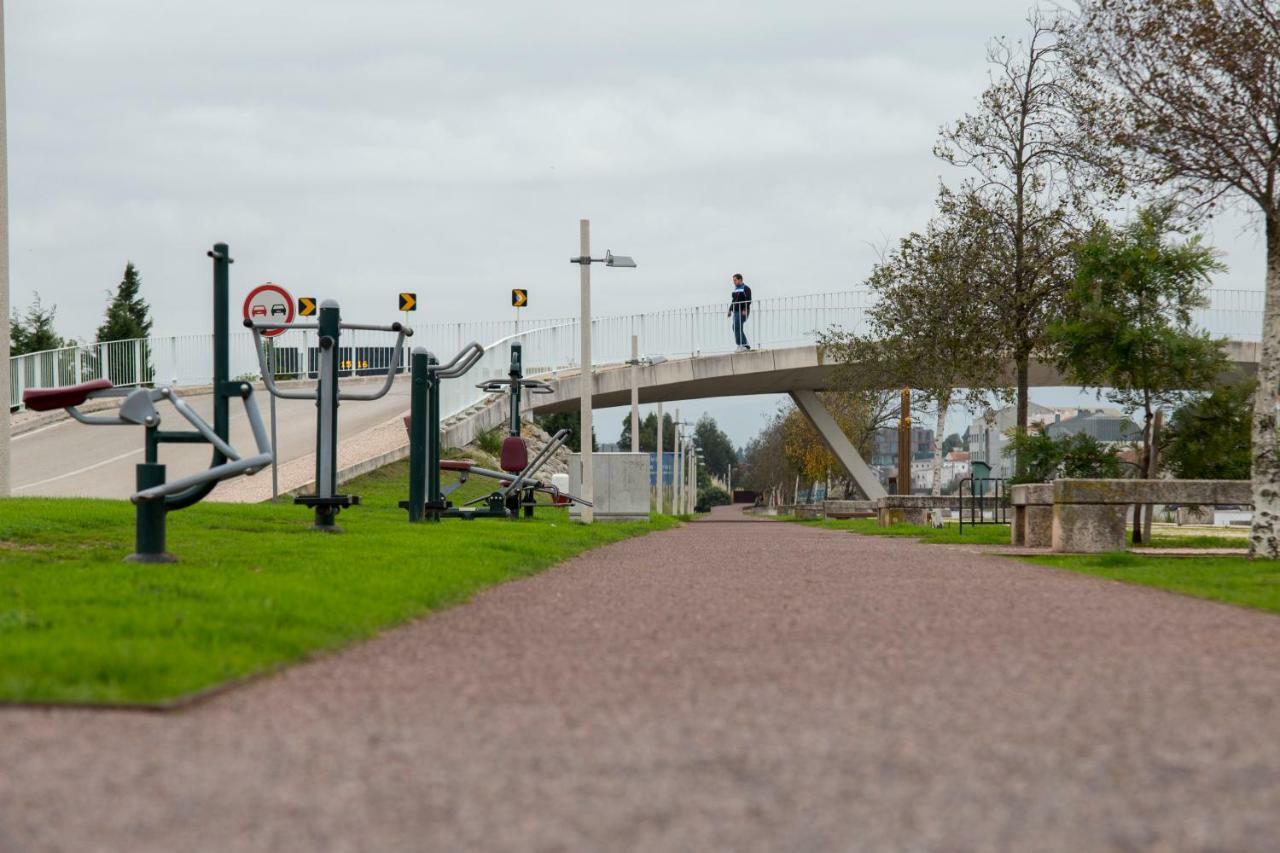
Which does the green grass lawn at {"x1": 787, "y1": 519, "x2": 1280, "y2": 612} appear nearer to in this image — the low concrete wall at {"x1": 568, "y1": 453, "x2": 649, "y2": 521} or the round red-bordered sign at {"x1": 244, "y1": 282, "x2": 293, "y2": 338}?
the round red-bordered sign at {"x1": 244, "y1": 282, "x2": 293, "y2": 338}

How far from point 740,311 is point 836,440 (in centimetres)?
984

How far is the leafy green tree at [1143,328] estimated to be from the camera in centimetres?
2169

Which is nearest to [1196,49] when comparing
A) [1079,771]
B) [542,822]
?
[1079,771]

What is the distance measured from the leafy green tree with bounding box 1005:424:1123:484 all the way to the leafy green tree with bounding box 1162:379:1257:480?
0.86 metres

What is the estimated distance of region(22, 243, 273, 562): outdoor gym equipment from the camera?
34.3ft

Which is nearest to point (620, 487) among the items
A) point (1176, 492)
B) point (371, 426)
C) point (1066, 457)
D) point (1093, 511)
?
point (1066, 457)

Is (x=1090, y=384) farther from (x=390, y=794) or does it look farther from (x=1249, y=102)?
(x=390, y=794)

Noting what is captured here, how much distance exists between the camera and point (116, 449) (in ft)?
102

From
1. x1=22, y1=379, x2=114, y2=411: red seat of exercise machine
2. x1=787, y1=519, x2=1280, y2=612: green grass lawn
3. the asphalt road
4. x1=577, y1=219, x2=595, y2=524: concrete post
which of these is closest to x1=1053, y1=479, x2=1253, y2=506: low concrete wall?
x1=787, y1=519, x2=1280, y2=612: green grass lawn

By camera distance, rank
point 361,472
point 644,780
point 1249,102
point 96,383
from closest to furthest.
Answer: point 644,780
point 96,383
point 1249,102
point 361,472

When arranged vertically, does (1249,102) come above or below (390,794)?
above

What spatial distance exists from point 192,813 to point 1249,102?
13.7m

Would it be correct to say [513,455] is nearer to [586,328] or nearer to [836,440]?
[586,328]

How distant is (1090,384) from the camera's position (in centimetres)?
2309
